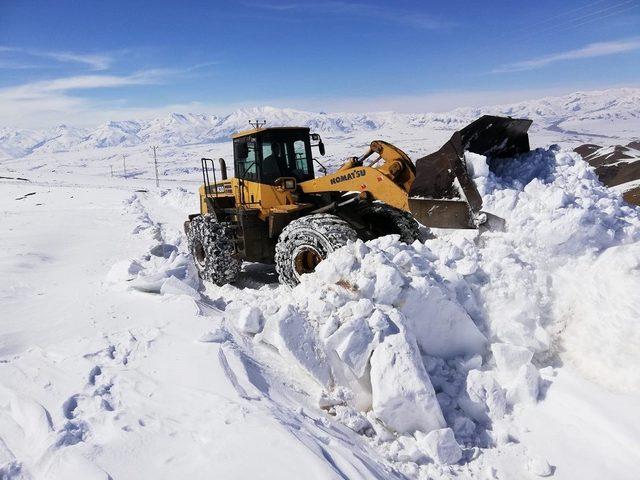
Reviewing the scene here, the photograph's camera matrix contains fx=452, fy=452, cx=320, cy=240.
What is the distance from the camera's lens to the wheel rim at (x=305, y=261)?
5.67m

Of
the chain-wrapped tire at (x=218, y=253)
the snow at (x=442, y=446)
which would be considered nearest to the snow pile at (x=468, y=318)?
the snow at (x=442, y=446)

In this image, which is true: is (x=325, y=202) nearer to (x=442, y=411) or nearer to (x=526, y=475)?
(x=442, y=411)

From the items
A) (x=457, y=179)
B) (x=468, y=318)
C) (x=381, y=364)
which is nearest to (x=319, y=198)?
(x=457, y=179)

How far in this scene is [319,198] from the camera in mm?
6945

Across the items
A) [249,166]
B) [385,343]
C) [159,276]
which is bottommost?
[385,343]

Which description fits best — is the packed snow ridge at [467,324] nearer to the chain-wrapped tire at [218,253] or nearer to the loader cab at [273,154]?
the chain-wrapped tire at [218,253]

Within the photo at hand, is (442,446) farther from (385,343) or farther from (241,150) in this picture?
(241,150)

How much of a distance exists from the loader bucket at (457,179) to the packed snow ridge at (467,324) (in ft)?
0.50

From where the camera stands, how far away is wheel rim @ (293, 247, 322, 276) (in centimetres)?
567

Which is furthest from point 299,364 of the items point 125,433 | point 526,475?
point 526,475

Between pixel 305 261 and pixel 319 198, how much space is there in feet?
4.74

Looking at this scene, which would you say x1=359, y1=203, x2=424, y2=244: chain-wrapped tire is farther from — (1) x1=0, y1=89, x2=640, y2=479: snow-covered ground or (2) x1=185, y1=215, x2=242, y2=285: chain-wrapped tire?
(2) x1=185, y1=215, x2=242, y2=285: chain-wrapped tire

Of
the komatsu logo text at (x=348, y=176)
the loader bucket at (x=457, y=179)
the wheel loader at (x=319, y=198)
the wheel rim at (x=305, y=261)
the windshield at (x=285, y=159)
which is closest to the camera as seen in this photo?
the loader bucket at (x=457, y=179)

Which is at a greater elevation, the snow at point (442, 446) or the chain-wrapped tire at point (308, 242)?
the chain-wrapped tire at point (308, 242)
